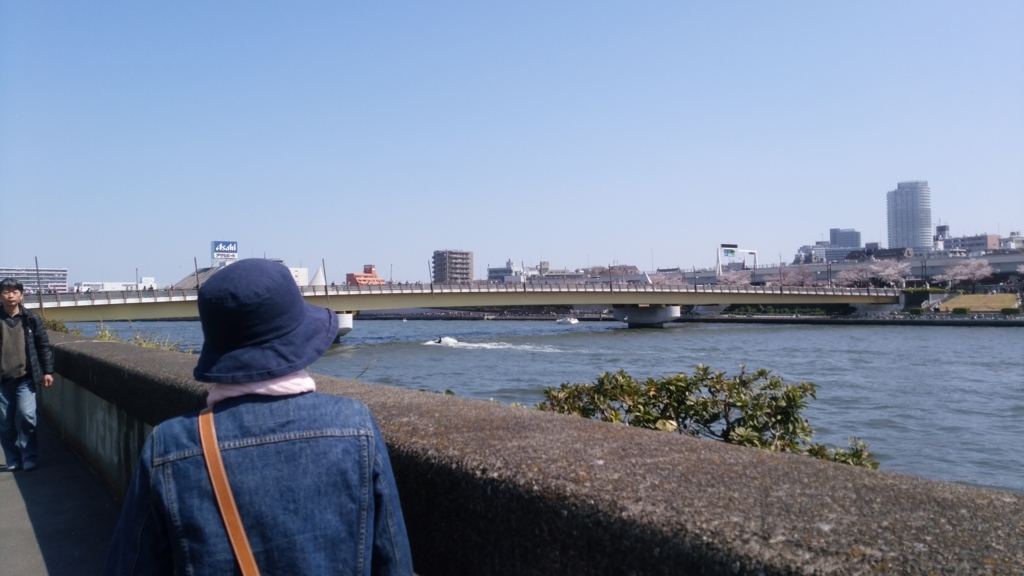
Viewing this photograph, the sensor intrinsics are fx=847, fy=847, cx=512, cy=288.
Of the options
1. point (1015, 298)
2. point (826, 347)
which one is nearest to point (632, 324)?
point (826, 347)

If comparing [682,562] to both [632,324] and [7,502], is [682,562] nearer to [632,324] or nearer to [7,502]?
[7,502]

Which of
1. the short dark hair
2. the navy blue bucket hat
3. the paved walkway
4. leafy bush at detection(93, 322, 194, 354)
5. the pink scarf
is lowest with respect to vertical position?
the paved walkway

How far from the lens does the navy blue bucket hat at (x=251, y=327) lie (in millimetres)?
1998

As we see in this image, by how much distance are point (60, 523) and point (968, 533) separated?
5.52 metres

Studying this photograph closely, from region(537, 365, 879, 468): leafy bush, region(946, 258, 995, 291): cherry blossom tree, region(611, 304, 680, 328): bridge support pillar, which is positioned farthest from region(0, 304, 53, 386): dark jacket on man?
region(946, 258, 995, 291): cherry blossom tree

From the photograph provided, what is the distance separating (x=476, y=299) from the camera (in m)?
60.8

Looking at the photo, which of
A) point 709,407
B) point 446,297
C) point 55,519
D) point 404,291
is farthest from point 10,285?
point 446,297

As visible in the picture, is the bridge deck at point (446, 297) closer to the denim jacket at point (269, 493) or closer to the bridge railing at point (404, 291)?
the bridge railing at point (404, 291)

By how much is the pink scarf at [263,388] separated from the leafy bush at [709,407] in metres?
3.61

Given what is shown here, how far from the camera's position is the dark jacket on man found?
725cm

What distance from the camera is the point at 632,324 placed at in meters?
76.2

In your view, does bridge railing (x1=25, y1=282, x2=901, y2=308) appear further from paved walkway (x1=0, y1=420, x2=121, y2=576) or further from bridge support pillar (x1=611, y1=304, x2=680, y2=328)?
paved walkway (x1=0, y1=420, x2=121, y2=576)

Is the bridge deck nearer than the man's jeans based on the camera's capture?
No

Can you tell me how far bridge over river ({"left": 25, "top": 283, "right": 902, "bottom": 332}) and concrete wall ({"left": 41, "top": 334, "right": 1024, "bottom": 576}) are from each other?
1124 inches
